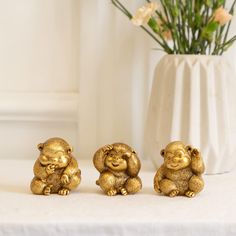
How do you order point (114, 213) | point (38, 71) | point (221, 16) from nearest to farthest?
point (114, 213) < point (221, 16) < point (38, 71)

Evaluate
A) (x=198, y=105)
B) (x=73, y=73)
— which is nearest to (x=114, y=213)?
(x=198, y=105)

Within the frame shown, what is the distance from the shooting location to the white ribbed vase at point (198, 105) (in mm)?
780

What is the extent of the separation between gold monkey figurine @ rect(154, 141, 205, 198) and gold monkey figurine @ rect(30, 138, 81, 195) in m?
0.12

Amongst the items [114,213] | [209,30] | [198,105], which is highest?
[209,30]

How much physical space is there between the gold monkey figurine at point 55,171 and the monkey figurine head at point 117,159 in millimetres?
40

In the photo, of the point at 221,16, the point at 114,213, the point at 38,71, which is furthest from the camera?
the point at 38,71

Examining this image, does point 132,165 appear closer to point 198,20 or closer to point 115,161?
point 115,161

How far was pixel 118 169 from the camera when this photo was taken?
0.67 m

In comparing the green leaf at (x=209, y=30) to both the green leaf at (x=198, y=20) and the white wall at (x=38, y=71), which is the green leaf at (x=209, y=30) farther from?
the white wall at (x=38, y=71)

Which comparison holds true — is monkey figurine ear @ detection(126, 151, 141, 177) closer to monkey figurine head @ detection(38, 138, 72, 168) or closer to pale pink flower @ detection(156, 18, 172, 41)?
monkey figurine head @ detection(38, 138, 72, 168)

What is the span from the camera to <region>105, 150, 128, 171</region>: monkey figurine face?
66 centimetres

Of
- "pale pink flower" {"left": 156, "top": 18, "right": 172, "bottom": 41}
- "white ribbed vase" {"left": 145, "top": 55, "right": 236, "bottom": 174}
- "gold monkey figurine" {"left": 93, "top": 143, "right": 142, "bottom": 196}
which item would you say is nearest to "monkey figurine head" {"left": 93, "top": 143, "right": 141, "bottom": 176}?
"gold monkey figurine" {"left": 93, "top": 143, "right": 142, "bottom": 196}

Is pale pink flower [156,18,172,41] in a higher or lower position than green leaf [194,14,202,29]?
lower

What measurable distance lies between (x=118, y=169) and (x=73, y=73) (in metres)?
0.35
